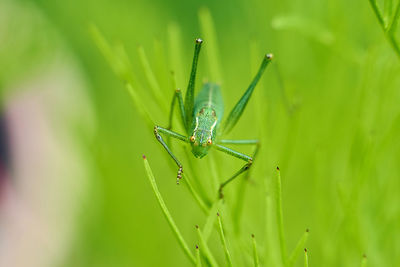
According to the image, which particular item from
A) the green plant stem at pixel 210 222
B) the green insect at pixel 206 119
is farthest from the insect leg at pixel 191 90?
the green plant stem at pixel 210 222

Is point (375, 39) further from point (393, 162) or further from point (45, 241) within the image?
point (45, 241)

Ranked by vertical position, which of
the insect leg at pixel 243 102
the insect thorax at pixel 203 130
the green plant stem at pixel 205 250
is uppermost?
the insect leg at pixel 243 102

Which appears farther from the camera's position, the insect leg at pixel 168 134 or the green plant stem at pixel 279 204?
the insect leg at pixel 168 134

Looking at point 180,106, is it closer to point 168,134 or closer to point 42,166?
point 168,134

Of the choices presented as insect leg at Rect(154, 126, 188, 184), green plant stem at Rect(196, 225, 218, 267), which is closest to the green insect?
insect leg at Rect(154, 126, 188, 184)

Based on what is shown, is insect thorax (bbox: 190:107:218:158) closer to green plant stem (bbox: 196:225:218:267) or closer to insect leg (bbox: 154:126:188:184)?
insect leg (bbox: 154:126:188:184)

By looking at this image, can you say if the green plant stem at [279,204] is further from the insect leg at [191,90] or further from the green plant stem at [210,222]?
the insect leg at [191,90]

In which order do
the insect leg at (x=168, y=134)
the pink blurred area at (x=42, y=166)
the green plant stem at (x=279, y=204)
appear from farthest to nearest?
the pink blurred area at (x=42, y=166) → the insect leg at (x=168, y=134) → the green plant stem at (x=279, y=204)

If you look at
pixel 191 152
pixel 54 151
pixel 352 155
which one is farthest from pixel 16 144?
pixel 352 155
